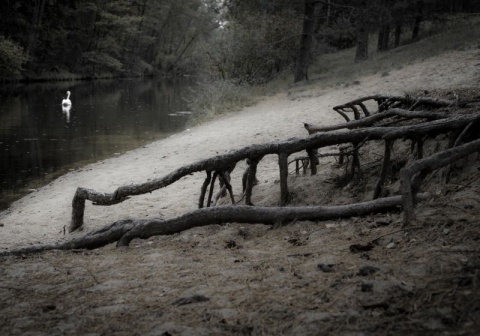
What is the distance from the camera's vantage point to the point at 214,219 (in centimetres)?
566

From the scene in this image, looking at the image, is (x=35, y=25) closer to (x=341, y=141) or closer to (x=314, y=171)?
(x=314, y=171)

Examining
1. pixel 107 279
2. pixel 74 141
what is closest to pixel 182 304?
pixel 107 279

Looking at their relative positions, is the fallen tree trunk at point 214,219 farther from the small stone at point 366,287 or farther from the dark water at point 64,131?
the dark water at point 64,131

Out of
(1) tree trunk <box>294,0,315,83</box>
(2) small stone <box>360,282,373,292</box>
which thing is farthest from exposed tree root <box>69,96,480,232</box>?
(1) tree trunk <box>294,0,315,83</box>

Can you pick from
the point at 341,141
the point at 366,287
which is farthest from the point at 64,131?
the point at 366,287

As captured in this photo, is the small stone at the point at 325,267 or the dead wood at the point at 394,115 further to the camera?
the dead wood at the point at 394,115

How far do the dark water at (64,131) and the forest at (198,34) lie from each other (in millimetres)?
5408

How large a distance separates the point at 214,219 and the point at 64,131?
1820 centimetres

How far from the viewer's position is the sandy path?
9.18 meters

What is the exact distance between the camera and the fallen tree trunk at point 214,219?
17.4 feet

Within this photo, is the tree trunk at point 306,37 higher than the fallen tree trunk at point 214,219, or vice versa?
the tree trunk at point 306,37

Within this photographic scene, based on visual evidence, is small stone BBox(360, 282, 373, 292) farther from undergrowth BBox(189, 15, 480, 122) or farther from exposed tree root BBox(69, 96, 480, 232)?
undergrowth BBox(189, 15, 480, 122)

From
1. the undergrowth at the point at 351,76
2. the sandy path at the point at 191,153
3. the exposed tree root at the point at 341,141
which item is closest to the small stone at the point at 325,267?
the exposed tree root at the point at 341,141

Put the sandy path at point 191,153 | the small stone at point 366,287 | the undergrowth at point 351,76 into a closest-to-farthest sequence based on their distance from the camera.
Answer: the small stone at point 366,287 < the sandy path at point 191,153 < the undergrowth at point 351,76
